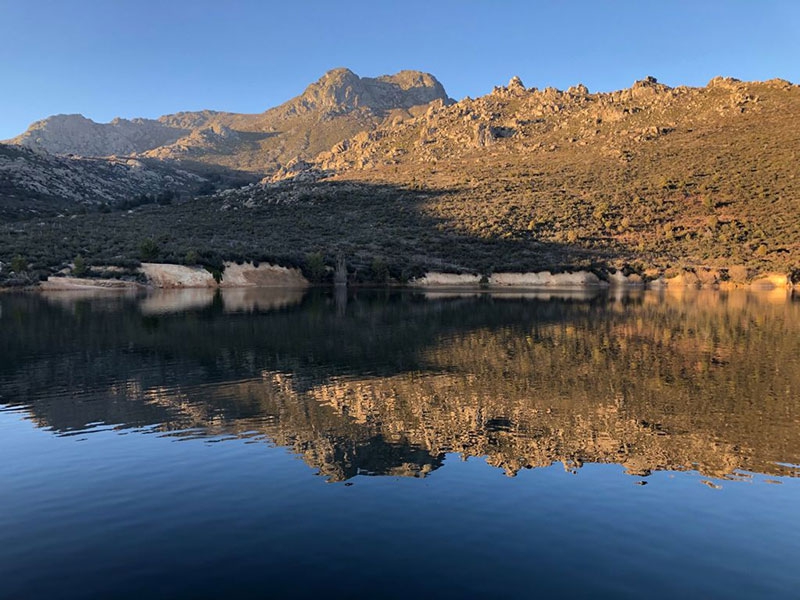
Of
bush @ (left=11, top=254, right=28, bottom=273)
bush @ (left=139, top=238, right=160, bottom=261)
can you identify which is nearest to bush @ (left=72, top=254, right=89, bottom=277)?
bush @ (left=11, top=254, right=28, bottom=273)

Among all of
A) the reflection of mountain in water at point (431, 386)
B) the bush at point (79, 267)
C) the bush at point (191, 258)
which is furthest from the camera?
the bush at point (191, 258)

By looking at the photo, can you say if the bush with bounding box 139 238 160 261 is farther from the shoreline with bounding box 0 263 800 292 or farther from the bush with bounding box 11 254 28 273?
the bush with bounding box 11 254 28 273

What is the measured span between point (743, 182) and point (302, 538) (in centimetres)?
12547

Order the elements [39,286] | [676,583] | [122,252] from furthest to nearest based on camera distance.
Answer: [122,252] → [39,286] → [676,583]

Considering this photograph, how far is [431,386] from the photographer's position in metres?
24.5

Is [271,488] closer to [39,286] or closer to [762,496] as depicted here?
[762,496]

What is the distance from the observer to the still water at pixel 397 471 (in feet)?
31.6

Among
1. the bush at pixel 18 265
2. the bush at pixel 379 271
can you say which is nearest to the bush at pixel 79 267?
the bush at pixel 18 265

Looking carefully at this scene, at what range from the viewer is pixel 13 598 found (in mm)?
8695

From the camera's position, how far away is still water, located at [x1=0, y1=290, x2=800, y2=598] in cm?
963

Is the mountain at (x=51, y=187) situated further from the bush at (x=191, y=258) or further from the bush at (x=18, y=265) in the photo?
the bush at (x=191, y=258)

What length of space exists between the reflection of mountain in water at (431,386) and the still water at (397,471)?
15cm

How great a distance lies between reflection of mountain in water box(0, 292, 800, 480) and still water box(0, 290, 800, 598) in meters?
0.15

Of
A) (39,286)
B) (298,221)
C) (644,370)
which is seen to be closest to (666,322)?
(644,370)
